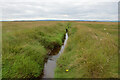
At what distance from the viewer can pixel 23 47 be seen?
668 cm

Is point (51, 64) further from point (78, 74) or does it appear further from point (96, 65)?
point (96, 65)

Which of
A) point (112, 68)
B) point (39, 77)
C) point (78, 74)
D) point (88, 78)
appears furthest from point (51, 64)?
point (112, 68)

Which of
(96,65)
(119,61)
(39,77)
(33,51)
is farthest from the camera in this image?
(33,51)

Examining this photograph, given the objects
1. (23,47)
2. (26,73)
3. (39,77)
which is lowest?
(39,77)

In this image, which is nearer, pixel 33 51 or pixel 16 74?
pixel 16 74

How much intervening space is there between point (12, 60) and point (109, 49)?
19.9ft

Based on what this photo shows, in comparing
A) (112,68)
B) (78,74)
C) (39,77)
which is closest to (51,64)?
(39,77)

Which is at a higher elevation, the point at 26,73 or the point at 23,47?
the point at 23,47

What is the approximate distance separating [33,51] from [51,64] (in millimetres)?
1726

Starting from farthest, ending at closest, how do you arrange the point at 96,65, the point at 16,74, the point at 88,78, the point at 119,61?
the point at 16,74 → the point at 119,61 → the point at 96,65 → the point at 88,78

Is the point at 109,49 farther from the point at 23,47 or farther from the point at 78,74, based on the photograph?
the point at 23,47

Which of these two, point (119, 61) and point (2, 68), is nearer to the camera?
point (119, 61)

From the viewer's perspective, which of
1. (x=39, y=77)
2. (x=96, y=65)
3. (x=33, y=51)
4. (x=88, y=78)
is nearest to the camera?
(x=88, y=78)

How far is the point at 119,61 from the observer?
4.20 metres
